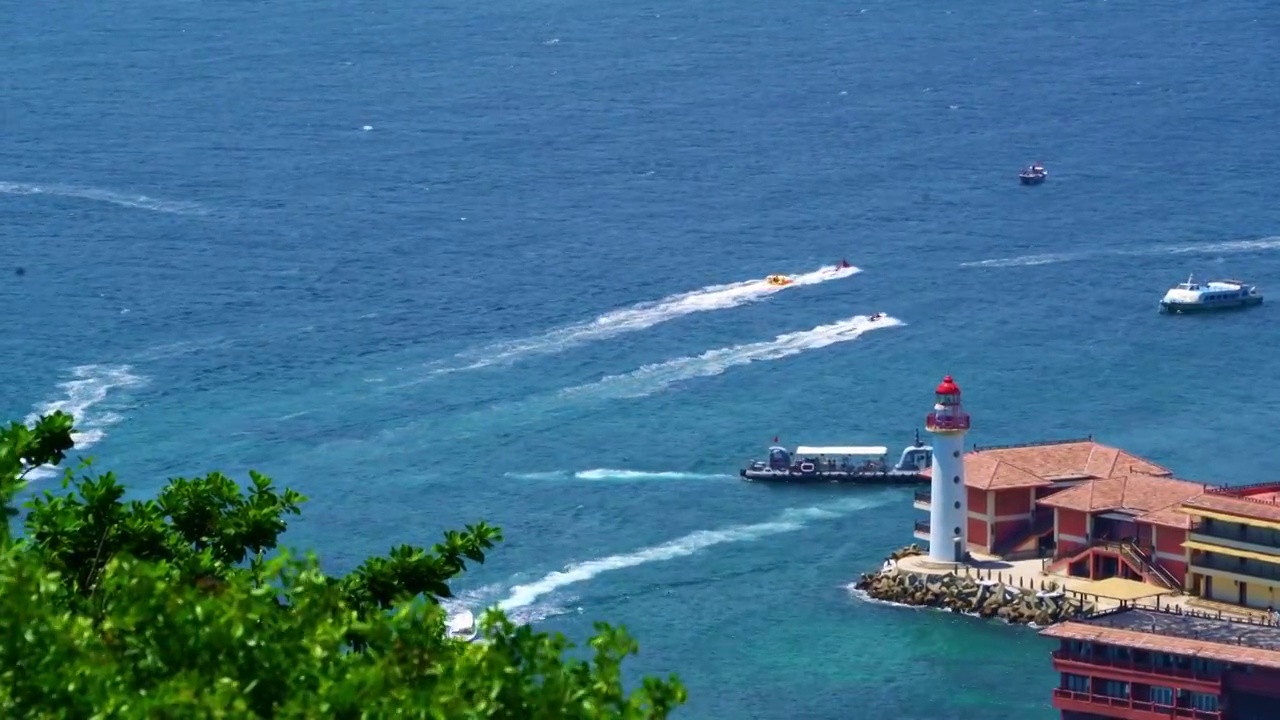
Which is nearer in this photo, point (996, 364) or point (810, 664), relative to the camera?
point (810, 664)

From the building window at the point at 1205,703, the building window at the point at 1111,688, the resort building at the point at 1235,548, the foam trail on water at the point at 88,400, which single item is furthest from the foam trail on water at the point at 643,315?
the building window at the point at 1205,703

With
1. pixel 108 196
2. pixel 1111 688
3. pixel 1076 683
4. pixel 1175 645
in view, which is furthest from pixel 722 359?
pixel 108 196

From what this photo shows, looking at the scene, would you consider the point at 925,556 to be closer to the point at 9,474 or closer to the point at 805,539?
the point at 805,539

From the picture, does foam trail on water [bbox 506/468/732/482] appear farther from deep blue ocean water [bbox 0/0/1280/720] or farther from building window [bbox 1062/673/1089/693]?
building window [bbox 1062/673/1089/693]

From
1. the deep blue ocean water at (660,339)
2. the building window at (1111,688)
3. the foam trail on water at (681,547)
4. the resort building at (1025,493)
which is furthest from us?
the resort building at (1025,493)

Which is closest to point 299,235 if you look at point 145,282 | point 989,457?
point 145,282

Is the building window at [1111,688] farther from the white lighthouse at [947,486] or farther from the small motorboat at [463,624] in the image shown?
the small motorboat at [463,624]
